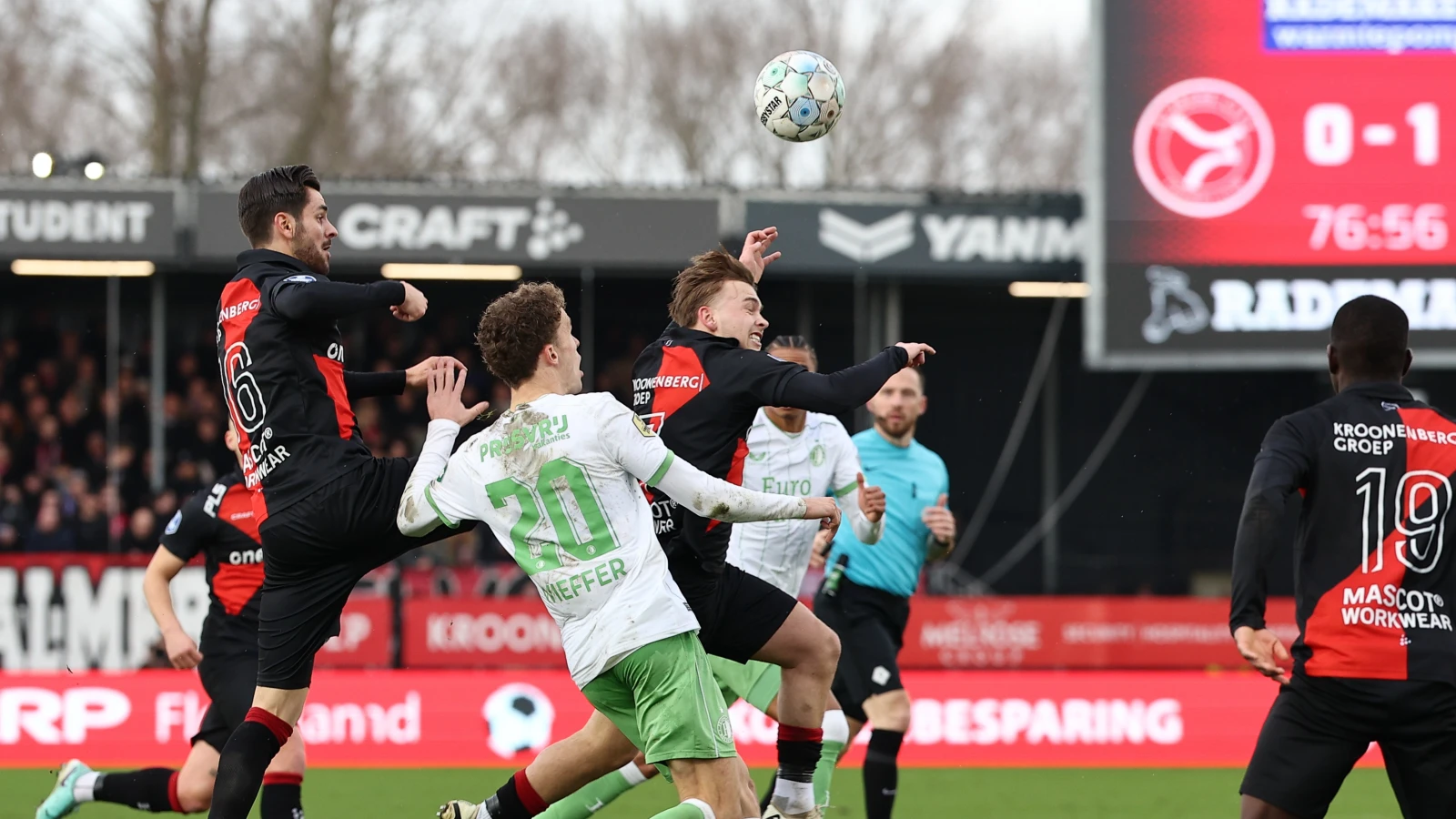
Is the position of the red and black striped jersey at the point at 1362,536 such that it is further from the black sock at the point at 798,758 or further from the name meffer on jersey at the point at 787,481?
the name meffer on jersey at the point at 787,481

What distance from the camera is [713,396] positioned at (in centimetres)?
579

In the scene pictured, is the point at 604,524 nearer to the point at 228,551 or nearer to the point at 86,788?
the point at 228,551

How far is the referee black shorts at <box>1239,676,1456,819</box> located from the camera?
476 centimetres

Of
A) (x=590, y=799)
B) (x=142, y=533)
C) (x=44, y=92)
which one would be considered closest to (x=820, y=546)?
(x=590, y=799)

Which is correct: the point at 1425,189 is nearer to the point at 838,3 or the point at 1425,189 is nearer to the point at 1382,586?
the point at 1382,586

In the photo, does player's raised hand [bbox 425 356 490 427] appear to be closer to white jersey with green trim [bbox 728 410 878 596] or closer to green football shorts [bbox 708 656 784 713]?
white jersey with green trim [bbox 728 410 878 596]

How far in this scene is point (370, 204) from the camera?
16016mm

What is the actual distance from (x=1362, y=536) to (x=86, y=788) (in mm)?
5503

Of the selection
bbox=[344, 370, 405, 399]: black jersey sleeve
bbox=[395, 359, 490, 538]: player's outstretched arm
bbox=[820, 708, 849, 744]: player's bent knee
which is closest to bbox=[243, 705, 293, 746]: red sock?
bbox=[395, 359, 490, 538]: player's outstretched arm

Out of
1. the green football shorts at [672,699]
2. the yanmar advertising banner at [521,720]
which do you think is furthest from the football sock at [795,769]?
the yanmar advertising banner at [521,720]

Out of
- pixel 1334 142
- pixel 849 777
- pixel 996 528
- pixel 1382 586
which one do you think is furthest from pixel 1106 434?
pixel 1382 586

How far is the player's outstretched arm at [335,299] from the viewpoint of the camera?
5.62 meters

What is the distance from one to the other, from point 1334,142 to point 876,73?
16140mm

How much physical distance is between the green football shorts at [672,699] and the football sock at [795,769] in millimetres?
1221
